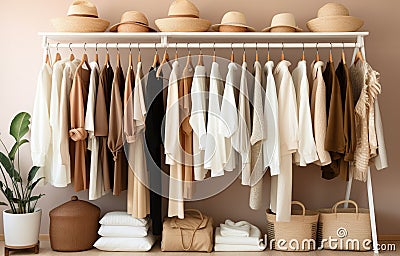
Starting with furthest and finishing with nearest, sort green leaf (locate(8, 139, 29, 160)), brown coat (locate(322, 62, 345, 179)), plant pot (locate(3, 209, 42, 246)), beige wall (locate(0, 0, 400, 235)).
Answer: beige wall (locate(0, 0, 400, 235))
green leaf (locate(8, 139, 29, 160))
plant pot (locate(3, 209, 42, 246))
brown coat (locate(322, 62, 345, 179))

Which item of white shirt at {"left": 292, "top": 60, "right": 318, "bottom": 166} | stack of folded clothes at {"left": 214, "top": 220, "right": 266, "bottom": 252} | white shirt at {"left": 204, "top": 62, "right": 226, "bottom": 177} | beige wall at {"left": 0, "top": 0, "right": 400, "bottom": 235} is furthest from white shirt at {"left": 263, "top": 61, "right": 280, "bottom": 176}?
beige wall at {"left": 0, "top": 0, "right": 400, "bottom": 235}

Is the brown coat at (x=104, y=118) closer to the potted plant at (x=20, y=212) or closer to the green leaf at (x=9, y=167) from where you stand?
A: the potted plant at (x=20, y=212)

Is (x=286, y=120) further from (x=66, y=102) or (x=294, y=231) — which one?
(x=66, y=102)

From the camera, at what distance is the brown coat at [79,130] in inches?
145

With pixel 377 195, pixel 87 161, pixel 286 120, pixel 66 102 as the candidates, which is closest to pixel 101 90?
pixel 66 102

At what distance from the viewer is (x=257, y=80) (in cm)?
372

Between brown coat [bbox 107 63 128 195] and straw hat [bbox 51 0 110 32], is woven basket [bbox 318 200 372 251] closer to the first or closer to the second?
brown coat [bbox 107 63 128 195]

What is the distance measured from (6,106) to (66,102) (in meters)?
0.78

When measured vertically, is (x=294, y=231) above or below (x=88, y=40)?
below

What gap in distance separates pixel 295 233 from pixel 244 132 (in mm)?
778

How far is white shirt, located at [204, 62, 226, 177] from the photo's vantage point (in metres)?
3.67

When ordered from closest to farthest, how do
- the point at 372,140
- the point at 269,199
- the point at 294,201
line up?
the point at 372,140
the point at 294,201
the point at 269,199

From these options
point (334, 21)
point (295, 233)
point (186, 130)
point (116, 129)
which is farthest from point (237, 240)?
point (334, 21)

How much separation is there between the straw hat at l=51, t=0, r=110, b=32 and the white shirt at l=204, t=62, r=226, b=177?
899 mm
